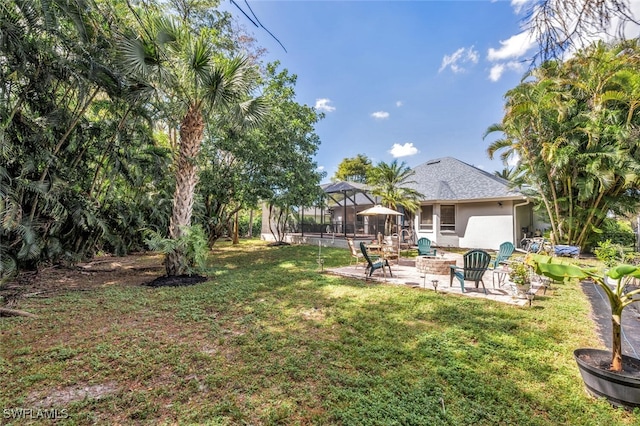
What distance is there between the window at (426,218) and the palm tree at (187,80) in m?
13.3

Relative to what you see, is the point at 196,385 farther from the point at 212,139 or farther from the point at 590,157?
the point at 590,157

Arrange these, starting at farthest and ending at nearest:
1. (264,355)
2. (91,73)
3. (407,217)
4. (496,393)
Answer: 1. (407,217)
2. (91,73)
3. (264,355)
4. (496,393)

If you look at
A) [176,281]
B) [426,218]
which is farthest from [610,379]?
[426,218]

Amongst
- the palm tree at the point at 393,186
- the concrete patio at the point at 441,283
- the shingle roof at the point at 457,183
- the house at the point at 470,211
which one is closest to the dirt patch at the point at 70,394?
the concrete patio at the point at 441,283

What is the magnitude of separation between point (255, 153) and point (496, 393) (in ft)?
42.9

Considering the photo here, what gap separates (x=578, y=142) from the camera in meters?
13.1

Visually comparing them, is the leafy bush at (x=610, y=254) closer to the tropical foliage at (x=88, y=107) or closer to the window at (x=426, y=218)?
the window at (x=426, y=218)

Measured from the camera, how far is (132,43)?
22.5 ft

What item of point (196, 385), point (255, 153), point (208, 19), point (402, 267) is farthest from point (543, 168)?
point (208, 19)

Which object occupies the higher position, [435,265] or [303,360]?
[435,265]

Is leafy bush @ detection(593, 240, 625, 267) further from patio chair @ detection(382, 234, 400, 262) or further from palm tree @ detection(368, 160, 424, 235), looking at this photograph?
palm tree @ detection(368, 160, 424, 235)

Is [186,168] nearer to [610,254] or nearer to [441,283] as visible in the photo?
[441,283]

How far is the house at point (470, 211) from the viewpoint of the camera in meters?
15.9

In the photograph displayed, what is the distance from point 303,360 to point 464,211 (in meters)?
16.4
